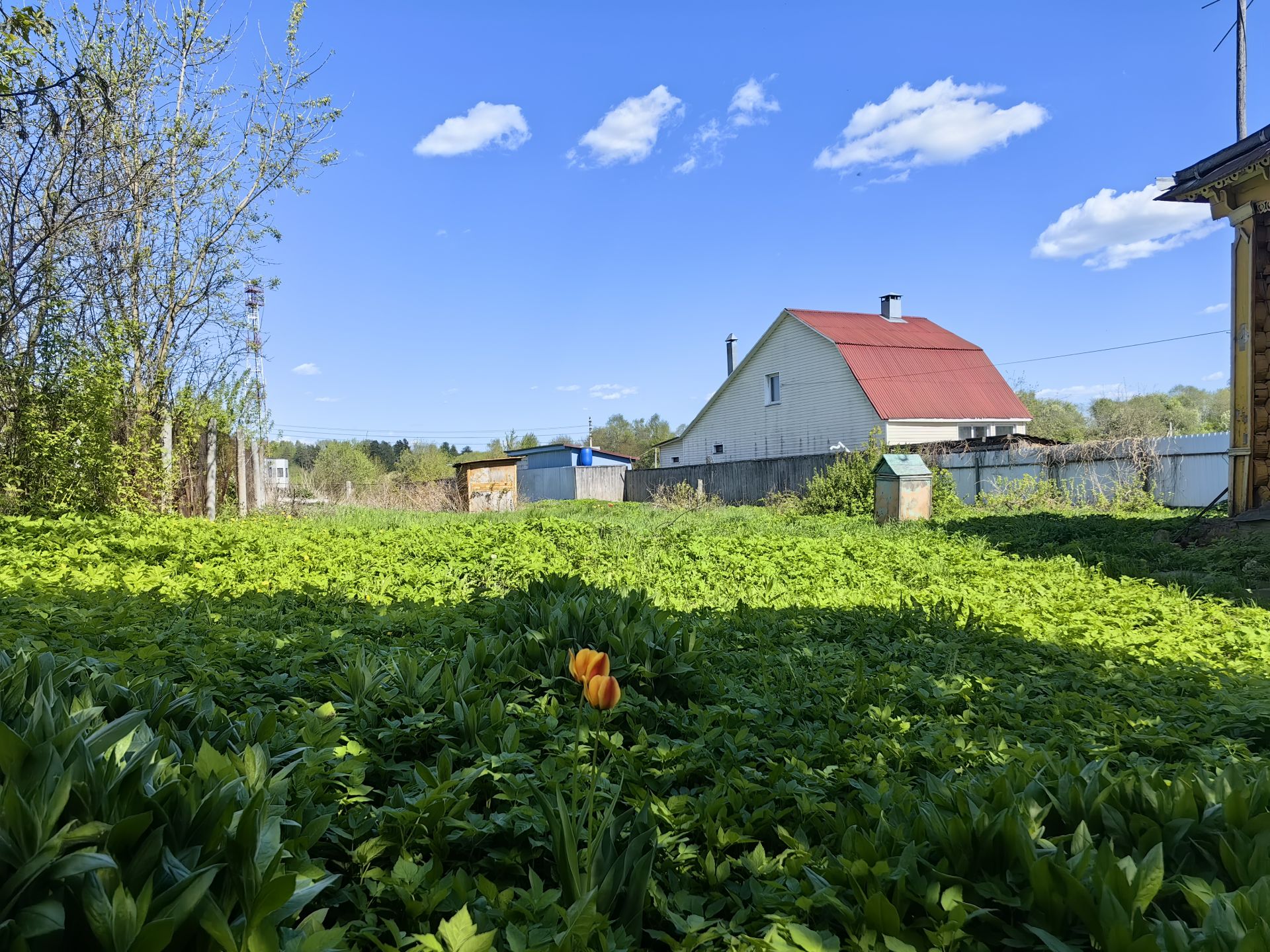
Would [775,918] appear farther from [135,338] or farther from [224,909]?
[135,338]

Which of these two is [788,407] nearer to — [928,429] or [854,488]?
[928,429]

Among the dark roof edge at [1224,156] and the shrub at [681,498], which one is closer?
the dark roof edge at [1224,156]

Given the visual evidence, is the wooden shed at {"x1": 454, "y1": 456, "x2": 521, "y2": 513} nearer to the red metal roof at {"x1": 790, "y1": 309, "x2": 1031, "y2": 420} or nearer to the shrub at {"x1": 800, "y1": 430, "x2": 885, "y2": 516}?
the shrub at {"x1": 800, "y1": 430, "x2": 885, "y2": 516}

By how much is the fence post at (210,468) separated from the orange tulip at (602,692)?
11482 mm

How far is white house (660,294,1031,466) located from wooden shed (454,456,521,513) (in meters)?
10.2

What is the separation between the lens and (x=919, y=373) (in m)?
24.0

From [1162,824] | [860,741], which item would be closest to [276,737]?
[860,741]

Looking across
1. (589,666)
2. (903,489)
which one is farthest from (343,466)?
(589,666)

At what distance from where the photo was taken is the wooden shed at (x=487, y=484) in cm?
1798

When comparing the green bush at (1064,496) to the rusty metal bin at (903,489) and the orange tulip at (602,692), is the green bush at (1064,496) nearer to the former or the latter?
Result: the rusty metal bin at (903,489)

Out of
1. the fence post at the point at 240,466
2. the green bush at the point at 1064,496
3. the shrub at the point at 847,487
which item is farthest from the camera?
the shrub at the point at 847,487

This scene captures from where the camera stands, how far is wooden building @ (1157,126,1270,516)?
8.14 meters

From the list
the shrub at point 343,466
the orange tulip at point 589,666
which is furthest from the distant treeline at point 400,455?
the orange tulip at point 589,666

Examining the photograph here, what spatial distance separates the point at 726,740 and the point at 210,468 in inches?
431
